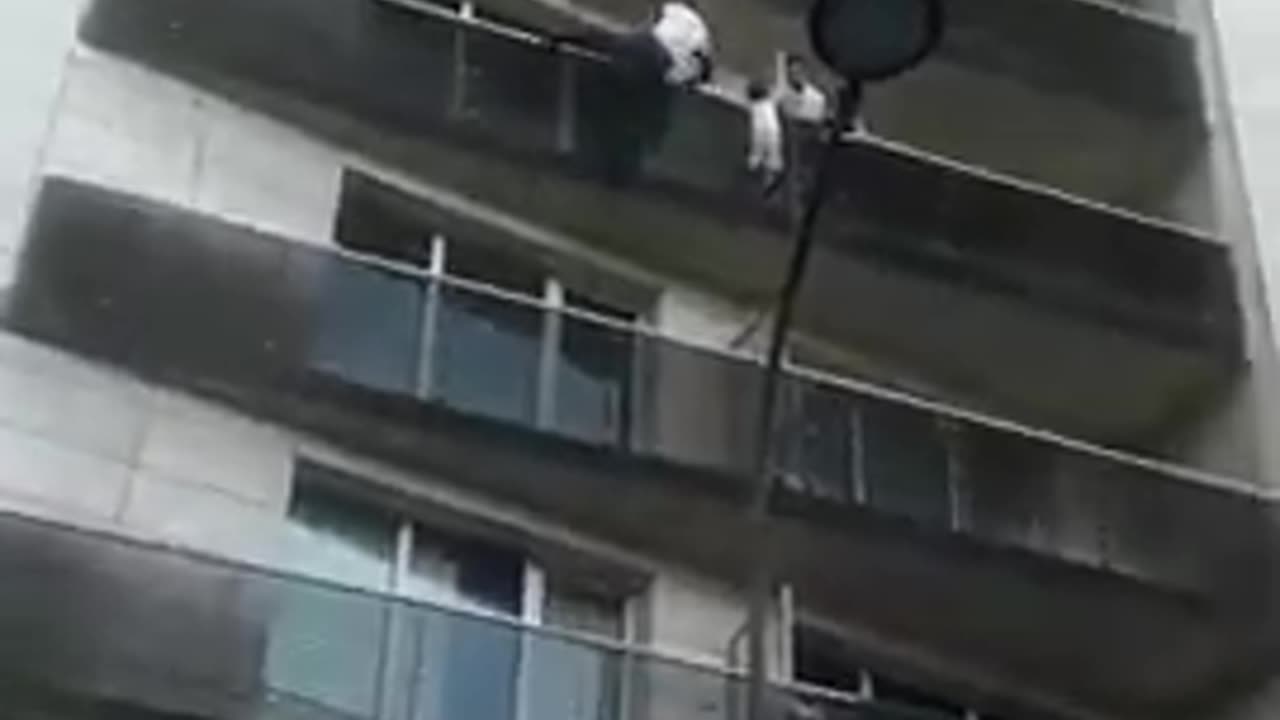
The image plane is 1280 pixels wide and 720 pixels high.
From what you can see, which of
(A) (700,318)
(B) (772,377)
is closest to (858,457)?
(A) (700,318)

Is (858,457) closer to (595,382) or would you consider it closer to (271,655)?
(595,382)

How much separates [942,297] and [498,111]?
255cm

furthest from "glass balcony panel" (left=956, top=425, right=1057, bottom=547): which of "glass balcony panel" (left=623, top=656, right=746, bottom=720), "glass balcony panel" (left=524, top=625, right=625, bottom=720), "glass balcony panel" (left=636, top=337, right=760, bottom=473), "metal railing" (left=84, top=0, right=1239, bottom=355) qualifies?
"glass balcony panel" (left=524, top=625, right=625, bottom=720)

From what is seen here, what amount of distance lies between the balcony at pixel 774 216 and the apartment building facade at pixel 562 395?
0.02m

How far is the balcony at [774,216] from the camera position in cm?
1274

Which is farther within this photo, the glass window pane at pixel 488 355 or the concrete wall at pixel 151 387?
the glass window pane at pixel 488 355

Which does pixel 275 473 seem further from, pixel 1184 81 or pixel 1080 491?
pixel 1184 81

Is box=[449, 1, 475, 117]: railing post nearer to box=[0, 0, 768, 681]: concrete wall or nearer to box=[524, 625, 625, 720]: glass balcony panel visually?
box=[0, 0, 768, 681]: concrete wall

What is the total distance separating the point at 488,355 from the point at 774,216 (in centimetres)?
198

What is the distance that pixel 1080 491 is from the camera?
497 inches

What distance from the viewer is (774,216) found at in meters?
13.2

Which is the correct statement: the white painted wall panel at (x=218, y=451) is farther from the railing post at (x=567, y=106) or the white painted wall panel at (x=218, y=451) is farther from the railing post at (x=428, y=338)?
the railing post at (x=567, y=106)

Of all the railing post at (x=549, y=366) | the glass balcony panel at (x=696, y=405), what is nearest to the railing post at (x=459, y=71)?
the railing post at (x=549, y=366)

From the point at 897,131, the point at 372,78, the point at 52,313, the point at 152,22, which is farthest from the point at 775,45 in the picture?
the point at 52,313
